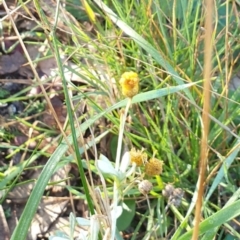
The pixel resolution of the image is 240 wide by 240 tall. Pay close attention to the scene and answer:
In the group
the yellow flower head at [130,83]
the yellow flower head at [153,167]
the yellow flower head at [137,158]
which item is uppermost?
the yellow flower head at [130,83]

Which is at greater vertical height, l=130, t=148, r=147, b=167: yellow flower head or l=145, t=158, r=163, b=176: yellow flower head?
l=130, t=148, r=147, b=167: yellow flower head

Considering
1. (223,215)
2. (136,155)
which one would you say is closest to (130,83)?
(136,155)

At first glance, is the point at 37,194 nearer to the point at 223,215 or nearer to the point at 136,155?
the point at 136,155

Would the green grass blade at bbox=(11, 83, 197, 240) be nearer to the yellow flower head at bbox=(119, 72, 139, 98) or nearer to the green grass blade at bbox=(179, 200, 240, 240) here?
the yellow flower head at bbox=(119, 72, 139, 98)

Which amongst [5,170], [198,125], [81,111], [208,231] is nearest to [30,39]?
[81,111]

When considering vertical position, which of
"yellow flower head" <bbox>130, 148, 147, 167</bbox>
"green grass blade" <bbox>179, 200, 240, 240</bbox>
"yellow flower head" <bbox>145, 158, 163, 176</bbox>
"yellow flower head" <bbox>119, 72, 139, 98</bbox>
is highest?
"yellow flower head" <bbox>119, 72, 139, 98</bbox>

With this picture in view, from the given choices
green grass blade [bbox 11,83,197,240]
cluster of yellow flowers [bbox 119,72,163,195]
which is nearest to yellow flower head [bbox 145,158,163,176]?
cluster of yellow flowers [bbox 119,72,163,195]

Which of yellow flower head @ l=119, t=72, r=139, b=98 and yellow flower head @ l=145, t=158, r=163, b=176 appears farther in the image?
yellow flower head @ l=145, t=158, r=163, b=176

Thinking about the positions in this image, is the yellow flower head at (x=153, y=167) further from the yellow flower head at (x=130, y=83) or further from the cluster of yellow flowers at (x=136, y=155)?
the yellow flower head at (x=130, y=83)

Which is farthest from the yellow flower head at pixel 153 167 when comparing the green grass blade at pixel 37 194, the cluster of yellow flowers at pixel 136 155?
the green grass blade at pixel 37 194

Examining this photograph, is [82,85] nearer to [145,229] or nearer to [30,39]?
[30,39]

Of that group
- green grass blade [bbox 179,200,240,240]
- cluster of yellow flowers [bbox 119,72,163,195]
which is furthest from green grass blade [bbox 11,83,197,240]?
green grass blade [bbox 179,200,240,240]
